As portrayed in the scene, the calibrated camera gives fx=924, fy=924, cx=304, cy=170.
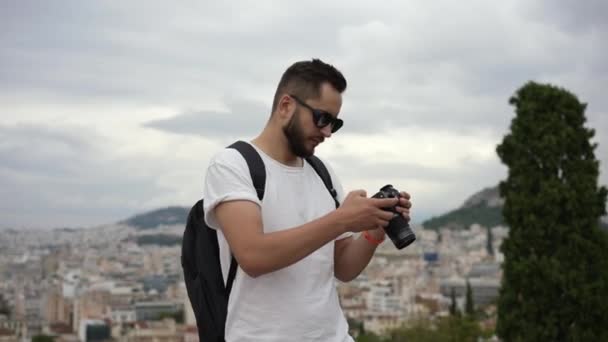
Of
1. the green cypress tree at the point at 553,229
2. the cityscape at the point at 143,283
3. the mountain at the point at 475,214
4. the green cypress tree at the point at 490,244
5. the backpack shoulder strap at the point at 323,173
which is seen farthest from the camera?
the mountain at the point at 475,214

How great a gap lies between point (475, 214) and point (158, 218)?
3787cm

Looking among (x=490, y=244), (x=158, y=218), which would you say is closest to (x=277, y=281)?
(x=490, y=244)

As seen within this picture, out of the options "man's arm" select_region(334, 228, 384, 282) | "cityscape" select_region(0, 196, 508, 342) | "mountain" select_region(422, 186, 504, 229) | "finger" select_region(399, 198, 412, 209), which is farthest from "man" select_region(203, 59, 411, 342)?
"mountain" select_region(422, 186, 504, 229)

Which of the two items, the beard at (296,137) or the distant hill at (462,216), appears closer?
the beard at (296,137)

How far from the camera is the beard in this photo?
5.83 ft

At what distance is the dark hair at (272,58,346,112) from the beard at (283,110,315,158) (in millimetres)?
47

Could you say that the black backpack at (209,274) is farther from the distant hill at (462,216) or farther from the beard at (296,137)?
the distant hill at (462,216)

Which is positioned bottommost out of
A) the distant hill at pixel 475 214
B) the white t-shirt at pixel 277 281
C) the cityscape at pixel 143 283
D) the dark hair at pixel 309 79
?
the white t-shirt at pixel 277 281

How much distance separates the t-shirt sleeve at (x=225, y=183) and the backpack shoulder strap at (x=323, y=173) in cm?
22

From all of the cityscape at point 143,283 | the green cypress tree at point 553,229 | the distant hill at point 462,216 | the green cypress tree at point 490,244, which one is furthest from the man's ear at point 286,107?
the green cypress tree at point 490,244

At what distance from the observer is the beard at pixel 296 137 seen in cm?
178

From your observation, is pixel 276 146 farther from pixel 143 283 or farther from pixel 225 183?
pixel 143 283

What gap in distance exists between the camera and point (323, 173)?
1.94m

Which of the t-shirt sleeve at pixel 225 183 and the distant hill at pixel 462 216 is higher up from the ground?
the distant hill at pixel 462 216
